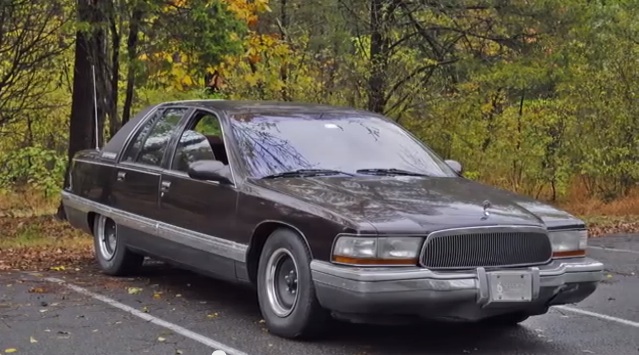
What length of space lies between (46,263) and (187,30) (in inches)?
187

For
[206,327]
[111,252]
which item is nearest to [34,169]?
[111,252]

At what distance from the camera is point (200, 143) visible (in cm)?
734

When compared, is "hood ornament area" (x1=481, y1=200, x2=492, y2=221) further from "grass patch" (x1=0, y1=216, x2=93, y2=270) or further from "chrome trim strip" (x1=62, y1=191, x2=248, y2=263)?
"grass patch" (x1=0, y1=216, x2=93, y2=270)

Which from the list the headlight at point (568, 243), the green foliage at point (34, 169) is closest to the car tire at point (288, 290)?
the headlight at point (568, 243)

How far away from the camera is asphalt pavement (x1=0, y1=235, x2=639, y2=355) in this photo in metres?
5.87

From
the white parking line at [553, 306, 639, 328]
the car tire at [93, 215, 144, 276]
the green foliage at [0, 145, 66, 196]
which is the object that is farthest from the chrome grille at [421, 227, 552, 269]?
the green foliage at [0, 145, 66, 196]

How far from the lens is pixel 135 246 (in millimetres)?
7840

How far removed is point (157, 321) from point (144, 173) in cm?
163

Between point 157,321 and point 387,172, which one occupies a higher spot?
point 387,172

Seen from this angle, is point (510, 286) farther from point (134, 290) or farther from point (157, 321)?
point (134, 290)

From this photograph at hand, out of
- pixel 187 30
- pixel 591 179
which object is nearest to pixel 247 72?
pixel 187 30

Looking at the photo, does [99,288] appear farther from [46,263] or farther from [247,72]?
[247,72]

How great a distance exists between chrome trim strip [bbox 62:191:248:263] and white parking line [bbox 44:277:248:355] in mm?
596

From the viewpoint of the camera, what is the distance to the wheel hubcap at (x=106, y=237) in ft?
27.8
